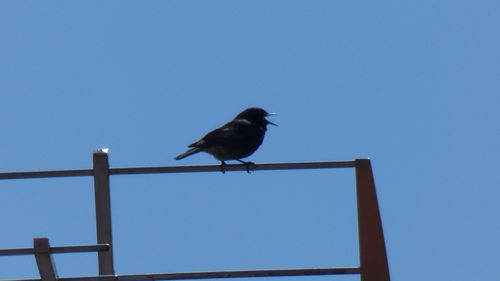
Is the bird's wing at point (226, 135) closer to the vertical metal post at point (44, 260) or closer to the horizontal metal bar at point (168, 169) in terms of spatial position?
the horizontal metal bar at point (168, 169)

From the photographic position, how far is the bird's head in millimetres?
10897

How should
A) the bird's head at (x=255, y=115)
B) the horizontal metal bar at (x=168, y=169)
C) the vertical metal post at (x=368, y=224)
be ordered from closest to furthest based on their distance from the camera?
the vertical metal post at (x=368, y=224)
the horizontal metal bar at (x=168, y=169)
the bird's head at (x=255, y=115)

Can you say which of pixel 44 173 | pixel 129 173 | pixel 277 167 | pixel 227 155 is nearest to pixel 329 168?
pixel 277 167

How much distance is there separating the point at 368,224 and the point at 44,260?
5.26 ft

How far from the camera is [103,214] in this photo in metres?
5.01

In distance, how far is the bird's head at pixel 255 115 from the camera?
1090cm

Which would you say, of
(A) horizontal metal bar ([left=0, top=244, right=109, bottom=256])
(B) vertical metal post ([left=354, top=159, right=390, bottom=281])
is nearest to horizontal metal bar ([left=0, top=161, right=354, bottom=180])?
(B) vertical metal post ([left=354, top=159, right=390, bottom=281])

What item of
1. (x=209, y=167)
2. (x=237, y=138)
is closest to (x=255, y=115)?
(x=237, y=138)

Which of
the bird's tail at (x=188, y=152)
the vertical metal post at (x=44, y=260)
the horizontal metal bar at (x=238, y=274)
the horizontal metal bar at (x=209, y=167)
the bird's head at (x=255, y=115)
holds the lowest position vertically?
the horizontal metal bar at (x=238, y=274)

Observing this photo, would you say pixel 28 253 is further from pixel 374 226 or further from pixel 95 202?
pixel 374 226

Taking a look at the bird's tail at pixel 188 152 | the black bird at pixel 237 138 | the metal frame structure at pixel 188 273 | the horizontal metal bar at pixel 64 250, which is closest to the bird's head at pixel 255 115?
the black bird at pixel 237 138

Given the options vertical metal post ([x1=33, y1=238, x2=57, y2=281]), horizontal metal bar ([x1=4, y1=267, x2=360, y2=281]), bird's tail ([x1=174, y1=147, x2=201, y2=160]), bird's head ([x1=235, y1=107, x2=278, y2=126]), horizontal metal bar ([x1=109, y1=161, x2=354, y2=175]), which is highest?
bird's head ([x1=235, y1=107, x2=278, y2=126])

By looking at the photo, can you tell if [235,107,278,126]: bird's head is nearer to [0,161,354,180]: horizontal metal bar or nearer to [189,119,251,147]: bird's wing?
[189,119,251,147]: bird's wing

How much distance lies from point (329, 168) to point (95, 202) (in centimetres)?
122
